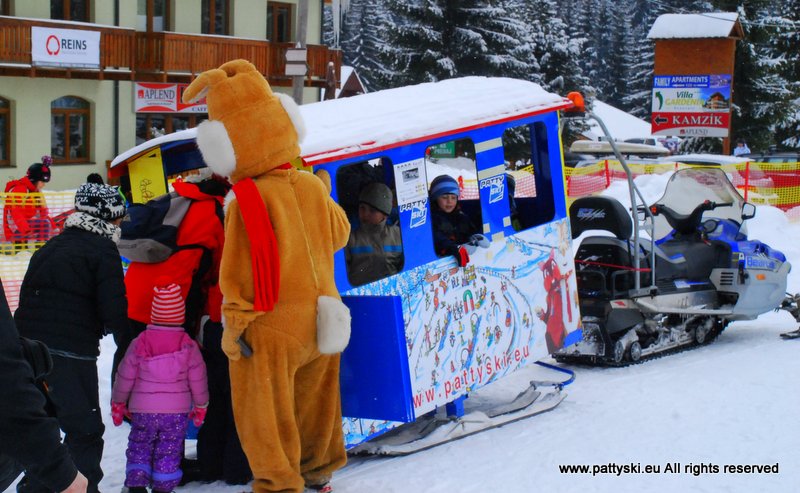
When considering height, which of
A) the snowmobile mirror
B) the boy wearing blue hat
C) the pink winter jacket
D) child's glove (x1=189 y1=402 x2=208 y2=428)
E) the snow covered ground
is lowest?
the snow covered ground

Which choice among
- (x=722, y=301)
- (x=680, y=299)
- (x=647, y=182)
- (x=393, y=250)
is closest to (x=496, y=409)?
(x=393, y=250)

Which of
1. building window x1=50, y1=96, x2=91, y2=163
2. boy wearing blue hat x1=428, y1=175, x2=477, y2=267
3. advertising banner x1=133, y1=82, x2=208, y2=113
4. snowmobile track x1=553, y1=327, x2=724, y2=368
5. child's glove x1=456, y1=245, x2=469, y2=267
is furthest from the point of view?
advertising banner x1=133, y1=82, x2=208, y2=113

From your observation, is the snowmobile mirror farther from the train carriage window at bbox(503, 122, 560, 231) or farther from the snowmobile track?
the train carriage window at bbox(503, 122, 560, 231)

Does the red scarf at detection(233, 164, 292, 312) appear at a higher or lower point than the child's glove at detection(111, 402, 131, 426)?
higher

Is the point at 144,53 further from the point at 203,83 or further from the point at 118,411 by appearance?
the point at 118,411

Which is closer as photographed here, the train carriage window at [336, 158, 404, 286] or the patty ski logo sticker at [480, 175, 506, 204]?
the train carriage window at [336, 158, 404, 286]

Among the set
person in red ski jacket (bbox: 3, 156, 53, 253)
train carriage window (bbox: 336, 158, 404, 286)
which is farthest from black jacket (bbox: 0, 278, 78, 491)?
person in red ski jacket (bbox: 3, 156, 53, 253)

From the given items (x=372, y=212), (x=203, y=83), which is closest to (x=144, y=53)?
(x=372, y=212)

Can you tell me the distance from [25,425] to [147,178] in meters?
3.94

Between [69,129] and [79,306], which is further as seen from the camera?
[69,129]

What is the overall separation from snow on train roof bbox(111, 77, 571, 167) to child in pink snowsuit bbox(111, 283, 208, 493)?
109 centimetres

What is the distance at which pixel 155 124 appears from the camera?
27141 mm

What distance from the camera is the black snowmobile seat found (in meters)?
8.81

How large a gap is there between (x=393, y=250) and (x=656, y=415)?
7.64 feet
